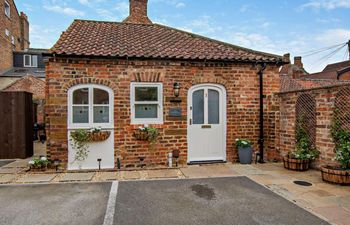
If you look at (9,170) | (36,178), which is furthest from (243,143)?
(9,170)

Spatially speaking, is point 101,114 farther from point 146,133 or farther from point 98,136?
point 146,133

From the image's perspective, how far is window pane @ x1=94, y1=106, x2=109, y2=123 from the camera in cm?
623

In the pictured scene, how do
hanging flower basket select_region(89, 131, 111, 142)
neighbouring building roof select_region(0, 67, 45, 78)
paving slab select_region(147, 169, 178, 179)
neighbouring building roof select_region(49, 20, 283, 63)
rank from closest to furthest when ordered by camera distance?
paving slab select_region(147, 169, 178, 179) → hanging flower basket select_region(89, 131, 111, 142) → neighbouring building roof select_region(49, 20, 283, 63) → neighbouring building roof select_region(0, 67, 45, 78)

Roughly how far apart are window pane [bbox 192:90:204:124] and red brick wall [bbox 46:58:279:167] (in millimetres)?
324

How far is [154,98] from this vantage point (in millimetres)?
6480

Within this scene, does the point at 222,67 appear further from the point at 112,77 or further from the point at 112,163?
the point at 112,163

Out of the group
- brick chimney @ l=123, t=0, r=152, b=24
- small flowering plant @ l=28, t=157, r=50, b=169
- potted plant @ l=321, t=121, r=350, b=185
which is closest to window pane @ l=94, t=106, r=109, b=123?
small flowering plant @ l=28, t=157, r=50, b=169

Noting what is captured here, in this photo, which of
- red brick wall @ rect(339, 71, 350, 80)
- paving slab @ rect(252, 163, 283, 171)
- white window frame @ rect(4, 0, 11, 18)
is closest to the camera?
paving slab @ rect(252, 163, 283, 171)

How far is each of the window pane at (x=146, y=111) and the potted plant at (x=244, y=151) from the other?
277 cm

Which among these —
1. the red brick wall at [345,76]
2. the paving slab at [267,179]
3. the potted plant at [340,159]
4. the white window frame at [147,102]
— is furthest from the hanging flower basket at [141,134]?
the red brick wall at [345,76]

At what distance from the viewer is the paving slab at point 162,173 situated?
5.50 m

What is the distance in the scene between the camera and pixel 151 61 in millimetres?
6395

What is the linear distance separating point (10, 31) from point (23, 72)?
164 inches

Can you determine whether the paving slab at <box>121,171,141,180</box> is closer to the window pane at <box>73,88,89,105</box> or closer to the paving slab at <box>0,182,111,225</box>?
the paving slab at <box>0,182,111,225</box>
